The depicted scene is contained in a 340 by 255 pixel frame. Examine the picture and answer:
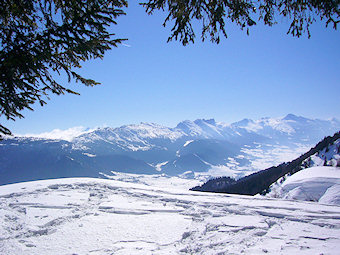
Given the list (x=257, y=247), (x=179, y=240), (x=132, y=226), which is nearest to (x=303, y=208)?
(x=257, y=247)

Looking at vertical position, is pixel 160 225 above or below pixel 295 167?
below

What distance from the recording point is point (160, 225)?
533 centimetres

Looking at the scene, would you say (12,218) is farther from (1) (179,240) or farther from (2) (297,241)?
(2) (297,241)

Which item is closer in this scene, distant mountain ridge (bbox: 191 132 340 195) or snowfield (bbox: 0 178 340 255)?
snowfield (bbox: 0 178 340 255)

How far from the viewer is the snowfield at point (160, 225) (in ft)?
13.5

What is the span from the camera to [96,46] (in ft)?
13.7

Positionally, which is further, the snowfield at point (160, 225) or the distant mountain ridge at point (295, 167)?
the distant mountain ridge at point (295, 167)

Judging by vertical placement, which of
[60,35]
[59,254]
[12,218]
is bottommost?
[59,254]

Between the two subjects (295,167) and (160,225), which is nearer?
(160,225)

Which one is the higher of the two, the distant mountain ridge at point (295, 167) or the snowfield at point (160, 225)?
the distant mountain ridge at point (295, 167)

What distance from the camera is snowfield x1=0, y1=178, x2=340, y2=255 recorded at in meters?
4.11

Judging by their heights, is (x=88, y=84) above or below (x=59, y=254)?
above

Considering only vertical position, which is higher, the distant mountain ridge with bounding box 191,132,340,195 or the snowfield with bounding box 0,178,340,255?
the distant mountain ridge with bounding box 191,132,340,195

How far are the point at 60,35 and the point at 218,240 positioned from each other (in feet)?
17.5
